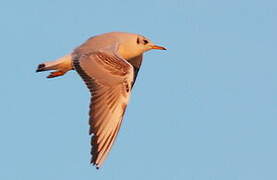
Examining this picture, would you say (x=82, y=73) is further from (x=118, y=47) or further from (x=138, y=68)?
(x=138, y=68)

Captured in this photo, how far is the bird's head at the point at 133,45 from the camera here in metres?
15.2

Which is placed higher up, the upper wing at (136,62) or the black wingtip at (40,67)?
the black wingtip at (40,67)

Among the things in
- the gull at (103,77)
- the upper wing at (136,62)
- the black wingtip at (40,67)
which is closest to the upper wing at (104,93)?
the gull at (103,77)

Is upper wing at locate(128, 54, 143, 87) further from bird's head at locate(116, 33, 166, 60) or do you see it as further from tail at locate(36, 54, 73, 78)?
tail at locate(36, 54, 73, 78)

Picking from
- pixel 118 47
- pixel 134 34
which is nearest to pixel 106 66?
pixel 118 47

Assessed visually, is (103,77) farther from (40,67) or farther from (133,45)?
(133,45)

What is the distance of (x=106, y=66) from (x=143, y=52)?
2.88 metres

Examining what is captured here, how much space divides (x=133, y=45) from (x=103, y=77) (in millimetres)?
2686

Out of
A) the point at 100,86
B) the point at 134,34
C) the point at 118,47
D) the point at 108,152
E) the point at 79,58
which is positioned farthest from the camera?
the point at 134,34

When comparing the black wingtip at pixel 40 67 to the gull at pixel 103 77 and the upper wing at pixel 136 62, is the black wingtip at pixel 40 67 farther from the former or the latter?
the upper wing at pixel 136 62

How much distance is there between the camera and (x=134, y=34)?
15781 millimetres

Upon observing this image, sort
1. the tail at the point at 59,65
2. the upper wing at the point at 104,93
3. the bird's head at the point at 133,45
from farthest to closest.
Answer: the bird's head at the point at 133,45, the tail at the point at 59,65, the upper wing at the point at 104,93

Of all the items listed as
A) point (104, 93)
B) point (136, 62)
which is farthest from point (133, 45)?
point (104, 93)

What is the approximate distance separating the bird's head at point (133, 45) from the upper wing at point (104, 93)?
1.51 metres
